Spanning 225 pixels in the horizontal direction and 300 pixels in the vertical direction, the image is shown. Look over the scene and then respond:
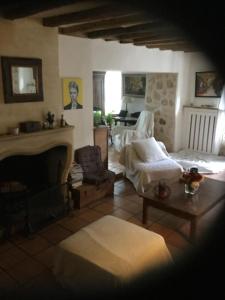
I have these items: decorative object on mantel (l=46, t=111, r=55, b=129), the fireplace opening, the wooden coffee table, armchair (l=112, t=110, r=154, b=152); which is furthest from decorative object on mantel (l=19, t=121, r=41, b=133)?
armchair (l=112, t=110, r=154, b=152)

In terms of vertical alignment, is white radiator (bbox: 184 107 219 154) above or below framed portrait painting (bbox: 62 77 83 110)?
below

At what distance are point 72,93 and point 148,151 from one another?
1.30 m

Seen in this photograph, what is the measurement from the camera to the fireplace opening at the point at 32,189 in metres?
2.37

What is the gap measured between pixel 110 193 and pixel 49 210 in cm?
89

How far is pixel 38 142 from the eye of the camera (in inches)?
105

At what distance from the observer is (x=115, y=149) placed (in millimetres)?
5270

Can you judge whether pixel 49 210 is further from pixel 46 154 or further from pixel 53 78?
pixel 53 78

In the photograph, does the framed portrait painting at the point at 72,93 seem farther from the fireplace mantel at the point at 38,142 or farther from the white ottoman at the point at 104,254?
the white ottoman at the point at 104,254

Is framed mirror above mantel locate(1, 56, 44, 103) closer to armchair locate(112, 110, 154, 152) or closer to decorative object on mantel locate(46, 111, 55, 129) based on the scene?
decorative object on mantel locate(46, 111, 55, 129)

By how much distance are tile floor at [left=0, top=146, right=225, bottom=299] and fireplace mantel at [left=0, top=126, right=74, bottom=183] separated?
1.71 feet

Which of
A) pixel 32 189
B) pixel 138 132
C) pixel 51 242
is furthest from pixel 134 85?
pixel 51 242

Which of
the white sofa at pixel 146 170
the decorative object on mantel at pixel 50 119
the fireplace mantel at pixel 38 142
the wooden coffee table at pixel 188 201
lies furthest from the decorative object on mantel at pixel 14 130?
the white sofa at pixel 146 170

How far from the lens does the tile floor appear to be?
1.81m

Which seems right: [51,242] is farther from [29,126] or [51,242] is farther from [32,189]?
[29,126]
